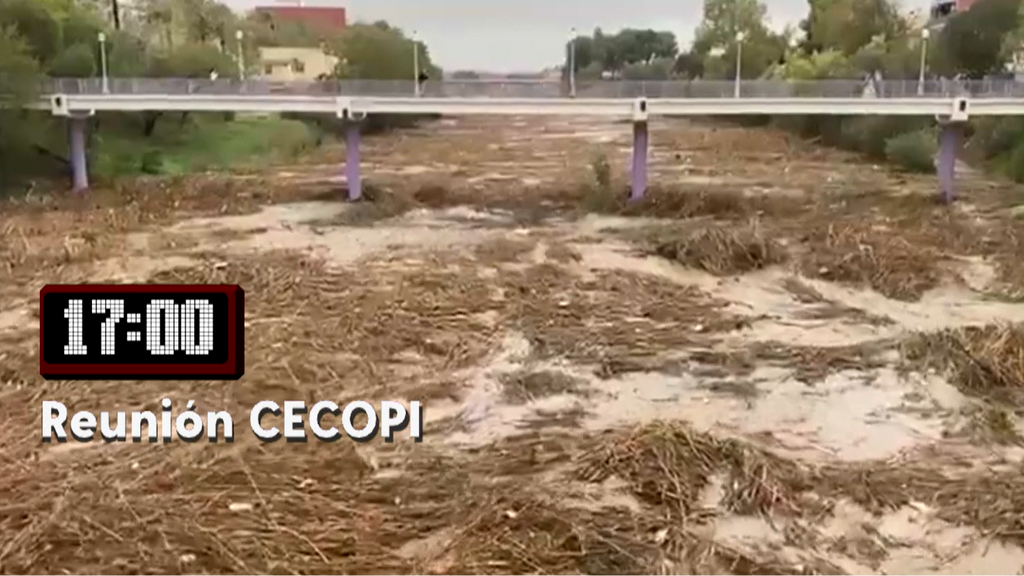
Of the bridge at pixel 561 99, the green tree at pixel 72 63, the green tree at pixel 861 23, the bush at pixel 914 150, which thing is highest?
the green tree at pixel 861 23

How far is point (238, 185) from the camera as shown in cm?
3094

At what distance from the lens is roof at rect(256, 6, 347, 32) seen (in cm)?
7425

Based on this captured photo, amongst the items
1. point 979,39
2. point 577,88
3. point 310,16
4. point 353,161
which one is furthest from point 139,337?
point 310,16

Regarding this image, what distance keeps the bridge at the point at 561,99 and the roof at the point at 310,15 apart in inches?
1791

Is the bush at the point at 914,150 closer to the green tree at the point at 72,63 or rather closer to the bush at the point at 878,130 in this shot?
the bush at the point at 878,130

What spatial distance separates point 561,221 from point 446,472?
1625cm

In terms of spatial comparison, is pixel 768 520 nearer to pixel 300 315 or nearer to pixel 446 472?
pixel 446 472

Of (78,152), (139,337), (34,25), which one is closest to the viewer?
(139,337)

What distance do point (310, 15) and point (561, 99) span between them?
55.9 m

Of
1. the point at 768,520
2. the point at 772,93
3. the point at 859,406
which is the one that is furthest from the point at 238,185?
the point at 768,520

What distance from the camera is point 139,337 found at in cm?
955

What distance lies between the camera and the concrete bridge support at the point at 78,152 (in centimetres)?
2919

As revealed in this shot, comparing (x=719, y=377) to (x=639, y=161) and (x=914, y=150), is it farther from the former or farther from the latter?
(x=914, y=150)

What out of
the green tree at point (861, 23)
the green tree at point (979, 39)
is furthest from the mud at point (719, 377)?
the green tree at point (861, 23)
